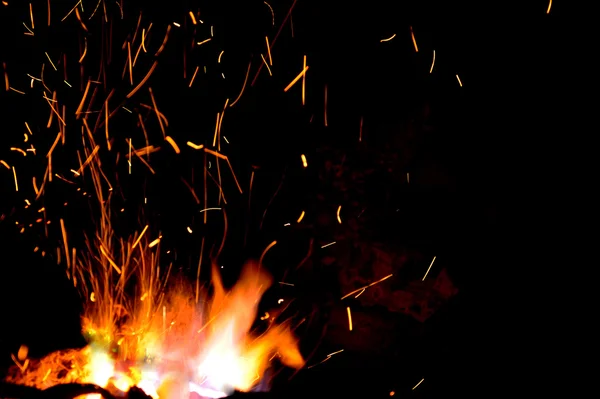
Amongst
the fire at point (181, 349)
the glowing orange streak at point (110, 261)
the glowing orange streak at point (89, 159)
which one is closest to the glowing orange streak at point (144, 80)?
the glowing orange streak at point (89, 159)

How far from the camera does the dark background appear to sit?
3133mm

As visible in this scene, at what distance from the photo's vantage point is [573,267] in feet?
10.6

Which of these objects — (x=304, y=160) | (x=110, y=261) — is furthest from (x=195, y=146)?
(x=110, y=261)

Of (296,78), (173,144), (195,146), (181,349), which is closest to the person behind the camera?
(181,349)

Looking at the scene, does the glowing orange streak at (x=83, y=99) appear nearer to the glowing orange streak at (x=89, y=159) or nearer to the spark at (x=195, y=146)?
the glowing orange streak at (x=89, y=159)

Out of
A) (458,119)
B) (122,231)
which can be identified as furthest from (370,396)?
(122,231)

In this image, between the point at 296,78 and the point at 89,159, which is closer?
the point at 296,78

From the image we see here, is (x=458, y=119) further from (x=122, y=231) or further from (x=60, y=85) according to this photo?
(x=60, y=85)

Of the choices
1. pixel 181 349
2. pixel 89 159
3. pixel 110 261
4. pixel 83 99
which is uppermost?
pixel 83 99

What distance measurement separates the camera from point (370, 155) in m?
3.44

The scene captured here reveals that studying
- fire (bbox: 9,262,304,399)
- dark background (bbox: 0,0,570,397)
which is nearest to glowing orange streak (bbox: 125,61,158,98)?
dark background (bbox: 0,0,570,397)

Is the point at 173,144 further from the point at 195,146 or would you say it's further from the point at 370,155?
the point at 370,155

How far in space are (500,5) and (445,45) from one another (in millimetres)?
391

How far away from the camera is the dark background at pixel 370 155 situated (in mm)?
3133
